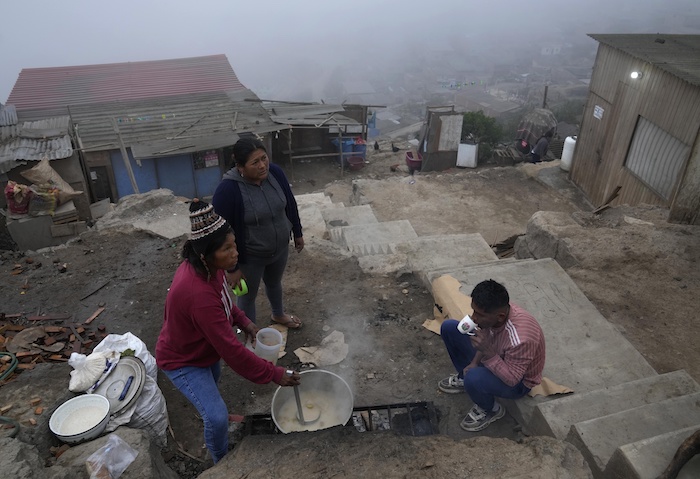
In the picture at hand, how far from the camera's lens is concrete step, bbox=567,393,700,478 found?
2.67 meters

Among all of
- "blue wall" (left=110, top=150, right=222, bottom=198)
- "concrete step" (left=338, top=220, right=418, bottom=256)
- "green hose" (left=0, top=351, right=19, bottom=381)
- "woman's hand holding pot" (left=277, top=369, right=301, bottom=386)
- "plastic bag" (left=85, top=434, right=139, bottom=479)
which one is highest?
"woman's hand holding pot" (left=277, top=369, right=301, bottom=386)

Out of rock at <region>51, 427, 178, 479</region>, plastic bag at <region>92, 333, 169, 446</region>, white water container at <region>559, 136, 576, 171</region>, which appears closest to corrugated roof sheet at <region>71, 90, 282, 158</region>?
white water container at <region>559, 136, 576, 171</region>

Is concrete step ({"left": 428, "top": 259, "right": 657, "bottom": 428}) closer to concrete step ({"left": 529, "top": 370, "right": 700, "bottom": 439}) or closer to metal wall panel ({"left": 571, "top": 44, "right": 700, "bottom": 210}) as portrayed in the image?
concrete step ({"left": 529, "top": 370, "right": 700, "bottom": 439})

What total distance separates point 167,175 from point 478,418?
525 inches

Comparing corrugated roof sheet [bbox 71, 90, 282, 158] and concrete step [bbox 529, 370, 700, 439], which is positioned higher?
concrete step [bbox 529, 370, 700, 439]

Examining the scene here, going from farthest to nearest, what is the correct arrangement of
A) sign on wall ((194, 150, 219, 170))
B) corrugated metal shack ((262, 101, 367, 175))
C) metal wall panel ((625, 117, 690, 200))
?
corrugated metal shack ((262, 101, 367, 175)) → sign on wall ((194, 150, 219, 170)) → metal wall panel ((625, 117, 690, 200))

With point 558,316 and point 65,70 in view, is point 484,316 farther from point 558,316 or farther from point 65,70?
point 65,70

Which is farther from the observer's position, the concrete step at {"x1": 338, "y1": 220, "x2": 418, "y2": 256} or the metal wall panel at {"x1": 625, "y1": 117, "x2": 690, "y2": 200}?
the metal wall panel at {"x1": 625, "y1": 117, "x2": 690, "y2": 200}

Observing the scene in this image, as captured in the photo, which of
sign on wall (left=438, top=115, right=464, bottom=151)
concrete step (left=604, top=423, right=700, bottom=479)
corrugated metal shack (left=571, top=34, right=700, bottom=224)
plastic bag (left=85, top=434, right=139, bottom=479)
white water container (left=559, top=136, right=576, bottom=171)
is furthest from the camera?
sign on wall (left=438, top=115, right=464, bottom=151)

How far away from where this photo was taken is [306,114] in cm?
1756

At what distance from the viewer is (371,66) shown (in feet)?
328

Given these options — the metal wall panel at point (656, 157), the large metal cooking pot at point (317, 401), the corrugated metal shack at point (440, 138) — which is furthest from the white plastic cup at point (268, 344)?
the corrugated metal shack at point (440, 138)

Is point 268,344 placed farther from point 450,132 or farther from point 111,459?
point 450,132

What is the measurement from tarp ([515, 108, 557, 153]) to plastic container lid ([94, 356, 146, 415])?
17.1m
